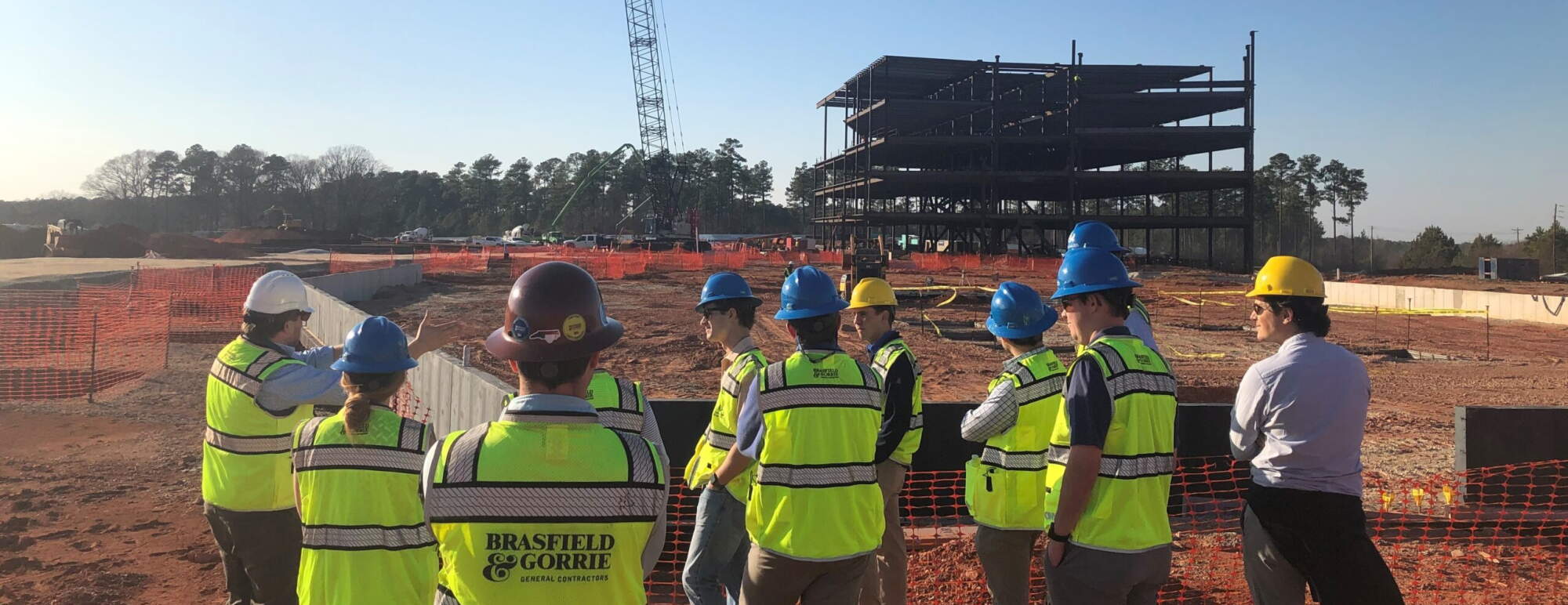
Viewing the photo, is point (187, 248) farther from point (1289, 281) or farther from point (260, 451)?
point (1289, 281)

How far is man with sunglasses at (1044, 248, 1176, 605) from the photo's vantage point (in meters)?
2.81

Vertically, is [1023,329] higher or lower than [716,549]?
higher

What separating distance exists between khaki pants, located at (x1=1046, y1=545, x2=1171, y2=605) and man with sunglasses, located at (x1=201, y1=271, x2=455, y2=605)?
96.4 inches

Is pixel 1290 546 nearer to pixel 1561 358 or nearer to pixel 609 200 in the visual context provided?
pixel 1561 358

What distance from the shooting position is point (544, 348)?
1.91 metres

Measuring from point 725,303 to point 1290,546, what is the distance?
2291mm

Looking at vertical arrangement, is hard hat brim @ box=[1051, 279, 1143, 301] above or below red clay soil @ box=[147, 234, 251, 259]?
below

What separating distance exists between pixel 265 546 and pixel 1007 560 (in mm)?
2929

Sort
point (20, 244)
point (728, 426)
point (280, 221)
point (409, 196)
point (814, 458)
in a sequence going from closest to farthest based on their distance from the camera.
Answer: point (814, 458) < point (728, 426) < point (20, 244) < point (280, 221) < point (409, 196)

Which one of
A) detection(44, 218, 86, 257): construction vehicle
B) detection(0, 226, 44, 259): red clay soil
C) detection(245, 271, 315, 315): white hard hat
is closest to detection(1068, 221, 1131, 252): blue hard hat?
detection(245, 271, 315, 315): white hard hat

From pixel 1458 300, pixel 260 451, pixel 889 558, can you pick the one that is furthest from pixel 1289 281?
pixel 1458 300

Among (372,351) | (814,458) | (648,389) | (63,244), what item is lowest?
(648,389)

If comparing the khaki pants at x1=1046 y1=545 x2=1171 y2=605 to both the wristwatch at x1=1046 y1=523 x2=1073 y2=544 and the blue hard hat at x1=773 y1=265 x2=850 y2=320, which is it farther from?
the blue hard hat at x1=773 y1=265 x2=850 y2=320

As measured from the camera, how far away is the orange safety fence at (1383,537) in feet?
17.6
